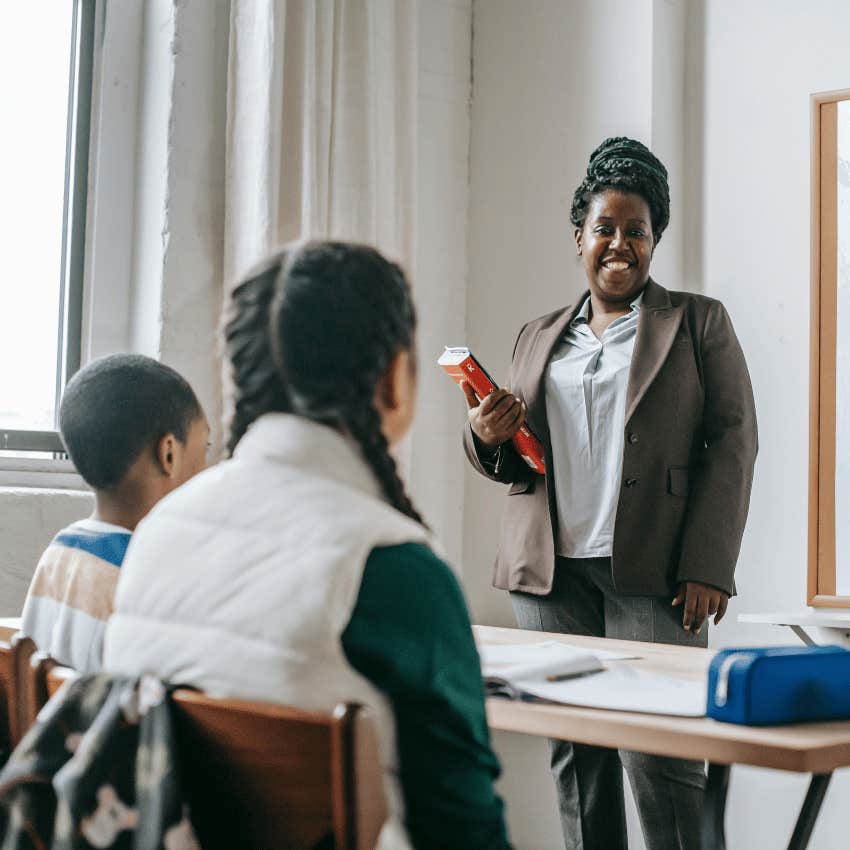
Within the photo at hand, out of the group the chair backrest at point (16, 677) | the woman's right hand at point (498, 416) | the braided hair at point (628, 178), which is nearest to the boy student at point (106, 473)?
the chair backrest at point (16, 677)

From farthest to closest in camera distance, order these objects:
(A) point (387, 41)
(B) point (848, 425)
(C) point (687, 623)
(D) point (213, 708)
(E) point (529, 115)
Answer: (E) point (529, 115)
(A) point (387, 41)
(B) point (848, 425)
(C) point (687, 623)
(D) point (213, 708)

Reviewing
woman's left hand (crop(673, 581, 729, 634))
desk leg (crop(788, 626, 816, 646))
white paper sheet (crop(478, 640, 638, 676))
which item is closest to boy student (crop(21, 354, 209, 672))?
white paper sheet (crop(478, 640, 638, 676))

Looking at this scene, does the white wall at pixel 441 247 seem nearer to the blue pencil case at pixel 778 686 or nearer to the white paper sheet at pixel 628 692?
the white paper sheet at pixel 628 692

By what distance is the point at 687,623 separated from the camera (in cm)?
201

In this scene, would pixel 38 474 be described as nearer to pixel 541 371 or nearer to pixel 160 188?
pixel 160 188

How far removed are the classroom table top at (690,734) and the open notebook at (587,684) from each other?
18mm

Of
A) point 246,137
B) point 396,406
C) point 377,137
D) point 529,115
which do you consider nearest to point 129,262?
point 246,137

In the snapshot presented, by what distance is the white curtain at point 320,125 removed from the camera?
8.36ft

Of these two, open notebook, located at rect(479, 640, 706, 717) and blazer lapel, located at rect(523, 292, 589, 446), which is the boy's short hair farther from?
blazer lapel, located at rect(523, 292, 589, 446)

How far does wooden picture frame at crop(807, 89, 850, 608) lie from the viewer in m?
2.49

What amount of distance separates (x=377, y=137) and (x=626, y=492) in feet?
3.88

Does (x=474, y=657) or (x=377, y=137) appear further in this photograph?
(x=377, y=137)

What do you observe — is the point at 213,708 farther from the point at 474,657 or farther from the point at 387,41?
the point at 387,41

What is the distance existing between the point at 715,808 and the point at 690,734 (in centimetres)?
16
